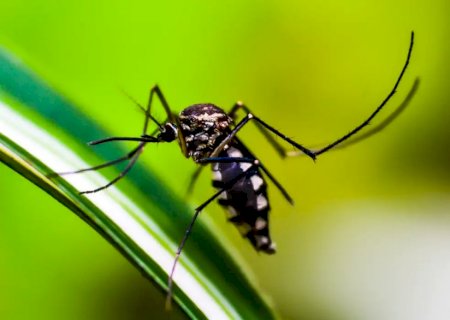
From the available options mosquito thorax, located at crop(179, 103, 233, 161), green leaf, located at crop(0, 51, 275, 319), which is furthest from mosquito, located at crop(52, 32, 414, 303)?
green leaf, located at crop(0, 51, 275, 319)

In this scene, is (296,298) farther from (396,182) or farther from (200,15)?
(200,15)

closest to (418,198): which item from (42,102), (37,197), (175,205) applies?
(37,197)

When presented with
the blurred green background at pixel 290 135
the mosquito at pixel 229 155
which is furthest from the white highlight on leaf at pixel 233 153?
the blurred green background at pixel 290 135

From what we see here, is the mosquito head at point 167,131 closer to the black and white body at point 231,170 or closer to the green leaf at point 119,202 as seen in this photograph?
the black and white body at point 231,170

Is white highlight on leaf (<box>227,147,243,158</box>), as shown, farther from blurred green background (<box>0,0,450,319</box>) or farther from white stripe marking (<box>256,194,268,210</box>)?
blurred green background (<box>0,0,450,319</box>)

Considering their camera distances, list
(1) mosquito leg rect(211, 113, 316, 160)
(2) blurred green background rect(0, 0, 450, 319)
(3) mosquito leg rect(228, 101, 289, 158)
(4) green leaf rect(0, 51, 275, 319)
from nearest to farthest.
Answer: (4) green leaf rect(0, 51, 275, 319)
(1) mosquito leg rect(211, 113, 316, 160)
(3) mosquito leg rect(228, 101, 289, 158)
(2) blurred green background rect(0, 0, 450, 319)

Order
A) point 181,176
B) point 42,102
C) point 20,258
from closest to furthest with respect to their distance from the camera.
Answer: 1. point 42,102
2. point 20,258
3. point 181,176
